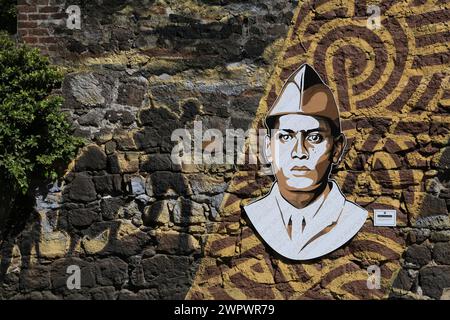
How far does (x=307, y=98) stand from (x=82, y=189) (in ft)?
6.29

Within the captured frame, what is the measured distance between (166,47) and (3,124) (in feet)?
4.50

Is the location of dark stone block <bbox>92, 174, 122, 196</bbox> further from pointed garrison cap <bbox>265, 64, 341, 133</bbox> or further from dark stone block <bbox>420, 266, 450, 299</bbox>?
dark stone block <bbox>420, 266, 450, 299</bbox>

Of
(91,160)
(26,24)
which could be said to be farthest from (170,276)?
(26,24)

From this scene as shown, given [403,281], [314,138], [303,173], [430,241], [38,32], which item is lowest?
[403,281]

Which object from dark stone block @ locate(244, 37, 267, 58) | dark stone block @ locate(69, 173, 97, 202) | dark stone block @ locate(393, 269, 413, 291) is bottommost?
dark stone block @ locate(393, 269, 413, 291)

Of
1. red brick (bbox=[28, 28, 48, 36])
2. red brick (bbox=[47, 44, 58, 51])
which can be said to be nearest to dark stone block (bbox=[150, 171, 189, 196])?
red brick (bbox=[47, 44, 58, 51])

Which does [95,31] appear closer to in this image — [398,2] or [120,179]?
[120,179]

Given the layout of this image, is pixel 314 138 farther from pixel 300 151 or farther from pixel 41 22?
pixel 41 22

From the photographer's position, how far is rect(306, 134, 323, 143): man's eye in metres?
4.23

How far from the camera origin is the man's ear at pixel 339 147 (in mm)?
4207

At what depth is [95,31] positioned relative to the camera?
14.3 ft

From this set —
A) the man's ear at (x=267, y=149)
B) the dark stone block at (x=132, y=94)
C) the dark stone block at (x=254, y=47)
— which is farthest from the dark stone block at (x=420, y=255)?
the dark stone block at (x=132, y=94)

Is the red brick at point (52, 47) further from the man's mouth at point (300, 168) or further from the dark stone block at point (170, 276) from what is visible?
the man's mouth at point (300, 168)

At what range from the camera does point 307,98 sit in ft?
13.9
